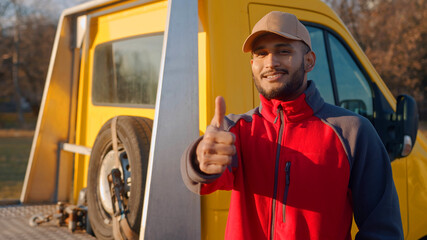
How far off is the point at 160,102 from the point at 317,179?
37.0 inches

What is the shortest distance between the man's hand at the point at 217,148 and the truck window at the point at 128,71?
72.8 inches

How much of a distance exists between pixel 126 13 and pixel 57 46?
88 centimetres

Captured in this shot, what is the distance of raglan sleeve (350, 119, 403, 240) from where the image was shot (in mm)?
1774

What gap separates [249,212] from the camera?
1.90 metres

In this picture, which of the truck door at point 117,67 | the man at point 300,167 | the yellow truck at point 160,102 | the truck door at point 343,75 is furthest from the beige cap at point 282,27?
the truck door at point 117,67

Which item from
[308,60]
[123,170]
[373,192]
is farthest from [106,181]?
[373,192]

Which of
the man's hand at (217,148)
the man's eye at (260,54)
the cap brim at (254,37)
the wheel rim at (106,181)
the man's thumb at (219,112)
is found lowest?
the wheel rim at (106,181)

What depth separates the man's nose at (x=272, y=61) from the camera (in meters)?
1.84

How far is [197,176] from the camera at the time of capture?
64.4 inches

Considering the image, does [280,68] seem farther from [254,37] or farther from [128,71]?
[128,71]

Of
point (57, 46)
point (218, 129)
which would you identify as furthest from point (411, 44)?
point (218, 129)

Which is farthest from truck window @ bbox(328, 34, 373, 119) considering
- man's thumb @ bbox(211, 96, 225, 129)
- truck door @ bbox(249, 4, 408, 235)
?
man's thumb @ bbox(211, 96, 225, 129)

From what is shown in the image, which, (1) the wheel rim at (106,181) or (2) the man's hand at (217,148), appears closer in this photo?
(2) the man's hand at (217,148)

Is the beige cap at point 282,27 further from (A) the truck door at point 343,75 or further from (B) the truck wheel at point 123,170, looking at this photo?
(A) the truck door at point 343,75
